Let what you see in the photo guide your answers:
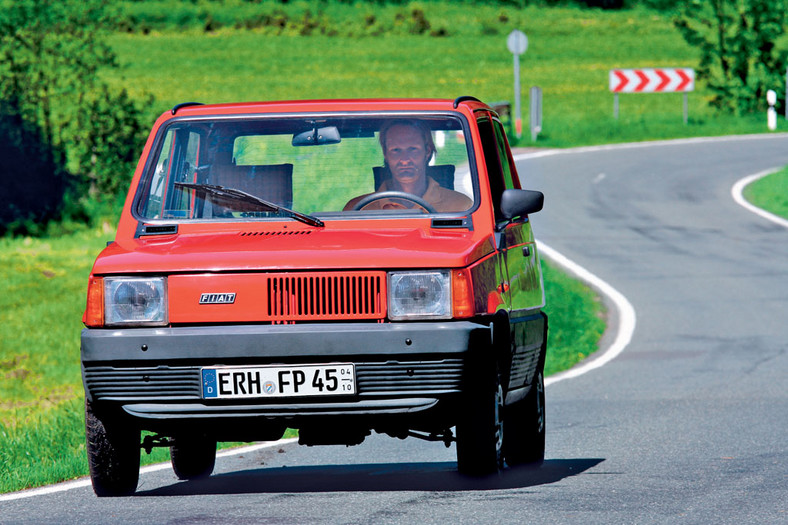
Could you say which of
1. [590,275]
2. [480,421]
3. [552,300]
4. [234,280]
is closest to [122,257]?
[234,280]

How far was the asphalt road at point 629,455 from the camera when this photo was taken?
6875 mm

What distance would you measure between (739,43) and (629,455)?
39.2 meters

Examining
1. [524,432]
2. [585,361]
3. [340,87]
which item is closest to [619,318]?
[585,361]

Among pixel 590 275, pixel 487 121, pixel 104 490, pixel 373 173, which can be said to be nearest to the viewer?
pixel 104 490

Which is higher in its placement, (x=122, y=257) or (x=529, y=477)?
(x=122, y=257)

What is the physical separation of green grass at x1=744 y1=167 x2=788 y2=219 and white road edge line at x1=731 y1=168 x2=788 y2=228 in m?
0.14

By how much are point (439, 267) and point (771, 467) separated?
2580 mm

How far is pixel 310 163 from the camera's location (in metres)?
8.08

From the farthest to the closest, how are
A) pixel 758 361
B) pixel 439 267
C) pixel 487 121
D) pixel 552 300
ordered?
pixel 552 300 < pixel 758 361 < pixel 487 121 < pixel 439 267

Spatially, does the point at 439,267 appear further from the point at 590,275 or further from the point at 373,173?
the point at 590,275

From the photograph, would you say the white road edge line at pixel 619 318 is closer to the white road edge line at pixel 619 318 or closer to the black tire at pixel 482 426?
the white road edge line at pixel 619 318

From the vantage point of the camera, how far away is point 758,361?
15203 mm

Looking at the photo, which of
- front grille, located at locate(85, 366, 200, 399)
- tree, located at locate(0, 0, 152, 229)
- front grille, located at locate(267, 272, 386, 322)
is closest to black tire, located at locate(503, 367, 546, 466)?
front grille, located at locate(267, 272, 386, 322)

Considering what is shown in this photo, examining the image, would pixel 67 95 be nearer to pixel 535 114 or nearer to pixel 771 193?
pixel 535 114
